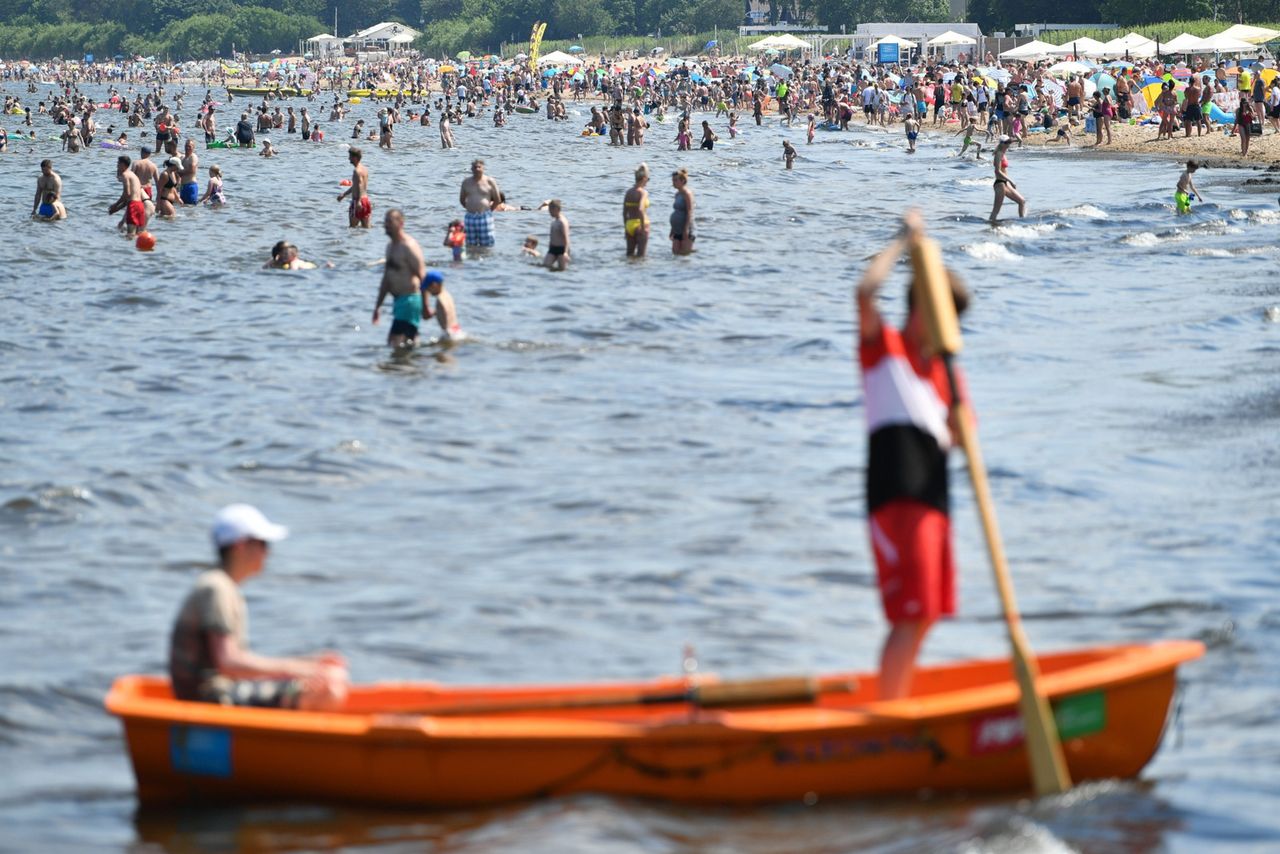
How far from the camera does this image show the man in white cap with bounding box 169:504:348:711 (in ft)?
23.9

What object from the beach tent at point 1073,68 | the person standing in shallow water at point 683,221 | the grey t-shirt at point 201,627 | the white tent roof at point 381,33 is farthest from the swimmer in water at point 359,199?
the white tent roof at point 381,33

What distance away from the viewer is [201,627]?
737cm

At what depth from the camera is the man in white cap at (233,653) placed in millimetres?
7270

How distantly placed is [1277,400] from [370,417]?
8.41 meters

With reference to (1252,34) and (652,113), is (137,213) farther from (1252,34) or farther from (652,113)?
(652,113)

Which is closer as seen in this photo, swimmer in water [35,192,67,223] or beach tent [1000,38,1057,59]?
swimmer in water [35,192,67,223]

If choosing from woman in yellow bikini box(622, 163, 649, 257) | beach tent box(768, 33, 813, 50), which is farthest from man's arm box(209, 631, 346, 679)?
beach tent box(768, 33, 813, 50)

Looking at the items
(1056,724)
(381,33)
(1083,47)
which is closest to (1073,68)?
(1083,47)

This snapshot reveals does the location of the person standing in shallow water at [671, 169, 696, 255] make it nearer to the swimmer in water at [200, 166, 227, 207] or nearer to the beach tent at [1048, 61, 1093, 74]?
the swimmer in water at [200, 166, 227, 207]

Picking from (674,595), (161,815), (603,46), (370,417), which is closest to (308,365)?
(370,417)

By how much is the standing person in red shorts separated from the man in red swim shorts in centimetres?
2778

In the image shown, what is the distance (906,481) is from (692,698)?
1.25 metres

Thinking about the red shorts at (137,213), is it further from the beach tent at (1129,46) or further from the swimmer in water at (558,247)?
the beach tent at (1129,46)

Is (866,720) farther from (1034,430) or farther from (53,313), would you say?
(53,313)
